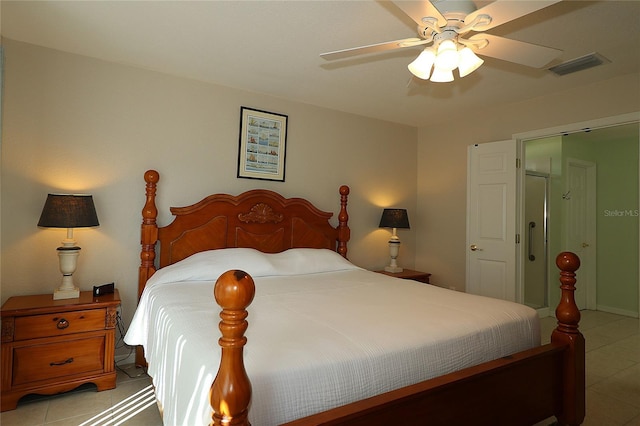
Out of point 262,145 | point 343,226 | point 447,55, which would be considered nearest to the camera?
point 447,55

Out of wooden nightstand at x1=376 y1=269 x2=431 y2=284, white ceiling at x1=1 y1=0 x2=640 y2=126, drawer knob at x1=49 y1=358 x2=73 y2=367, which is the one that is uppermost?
white ceiling at x1=1 y1=0 x2=640 y2=126

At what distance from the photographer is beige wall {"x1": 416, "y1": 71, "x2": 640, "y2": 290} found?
10.2ft

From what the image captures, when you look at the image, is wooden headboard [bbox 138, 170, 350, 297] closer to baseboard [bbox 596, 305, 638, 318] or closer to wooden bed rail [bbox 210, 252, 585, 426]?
wooden bed rail [bbox 210, 252, 585, 426]

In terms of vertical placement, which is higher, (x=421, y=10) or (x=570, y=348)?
(x=421, y=10)

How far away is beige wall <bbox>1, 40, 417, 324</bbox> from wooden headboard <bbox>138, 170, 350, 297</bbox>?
0.45ft

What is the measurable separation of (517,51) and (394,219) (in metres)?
2.38

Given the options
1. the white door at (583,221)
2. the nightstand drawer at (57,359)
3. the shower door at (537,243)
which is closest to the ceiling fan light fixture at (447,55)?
the nightstand drawer at (57,359)

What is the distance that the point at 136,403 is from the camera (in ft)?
7.37

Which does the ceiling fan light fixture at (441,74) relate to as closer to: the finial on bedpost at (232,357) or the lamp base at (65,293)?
the finial on bedpost at (232,357)

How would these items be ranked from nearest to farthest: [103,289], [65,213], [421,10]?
[421,10]
[65,213]
[103,289]

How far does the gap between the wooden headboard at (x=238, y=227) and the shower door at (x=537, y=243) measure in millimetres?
2594

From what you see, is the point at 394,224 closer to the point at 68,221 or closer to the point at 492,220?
the point at 492,220

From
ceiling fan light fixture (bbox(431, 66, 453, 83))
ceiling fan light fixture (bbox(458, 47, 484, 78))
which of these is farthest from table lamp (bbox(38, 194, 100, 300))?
ceiling fan light fixture (bbox(458, 47, 484, 78))

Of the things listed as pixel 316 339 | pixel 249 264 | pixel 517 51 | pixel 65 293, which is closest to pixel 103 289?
pixel 65 293
